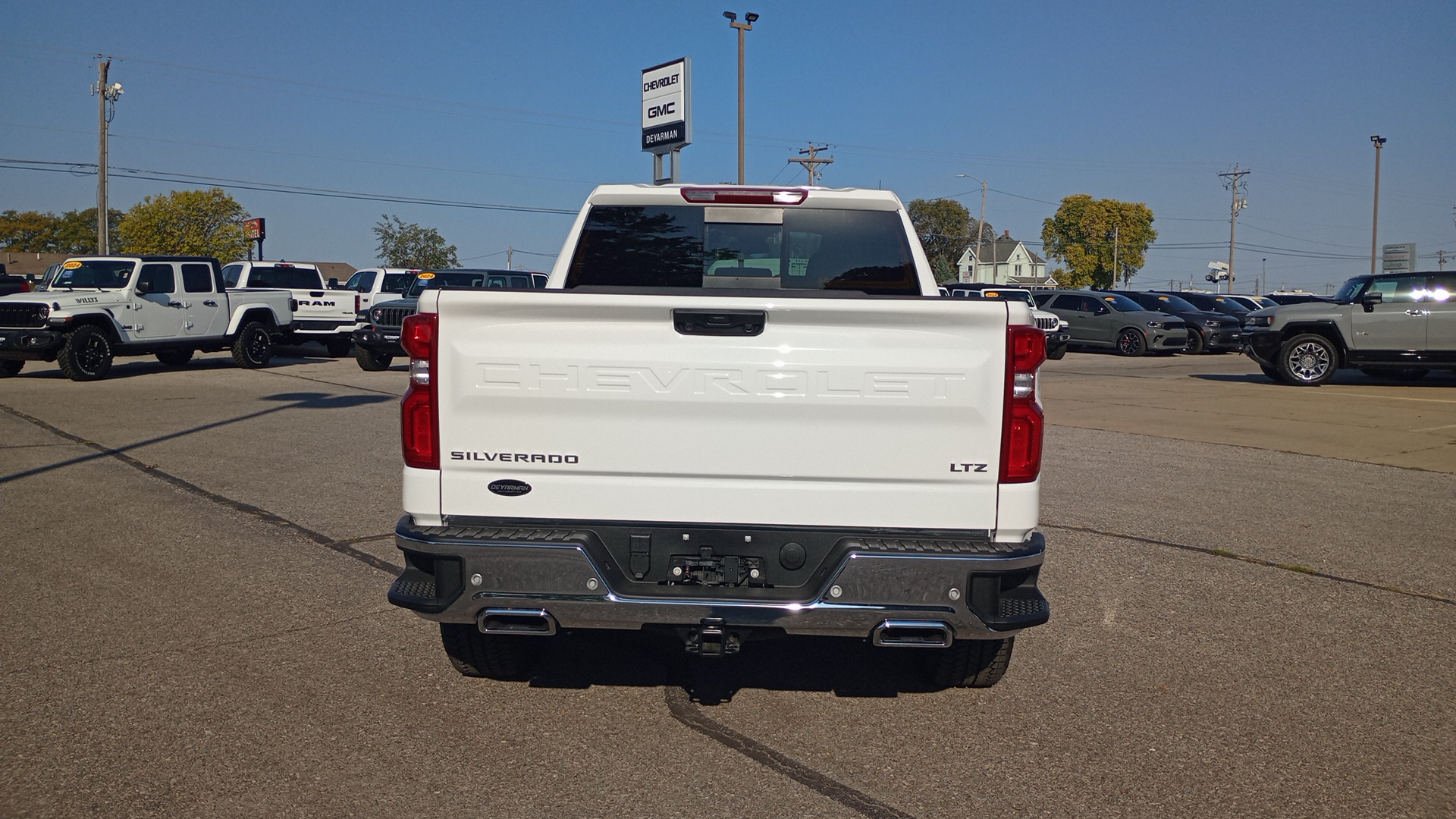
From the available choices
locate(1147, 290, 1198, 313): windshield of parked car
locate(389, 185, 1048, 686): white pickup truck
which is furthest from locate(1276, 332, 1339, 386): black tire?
locate(389, 185, 1048, 686): white pickup truck

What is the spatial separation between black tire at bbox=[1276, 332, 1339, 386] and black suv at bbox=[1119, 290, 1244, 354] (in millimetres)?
11023

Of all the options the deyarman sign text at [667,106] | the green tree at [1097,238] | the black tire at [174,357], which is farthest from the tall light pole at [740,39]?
the green tree at [1097,238]

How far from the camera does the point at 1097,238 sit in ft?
350

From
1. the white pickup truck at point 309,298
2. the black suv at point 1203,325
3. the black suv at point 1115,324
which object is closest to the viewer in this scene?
the white pickup truck at point 309,298

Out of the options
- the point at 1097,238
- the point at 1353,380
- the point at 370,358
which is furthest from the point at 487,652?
the point at 1097,238

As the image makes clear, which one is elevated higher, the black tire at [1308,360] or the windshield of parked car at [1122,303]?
the windshield of parked car at [1122,303]

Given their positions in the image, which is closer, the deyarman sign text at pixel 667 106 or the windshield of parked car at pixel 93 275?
the windshield of parked car at pixel 93 275

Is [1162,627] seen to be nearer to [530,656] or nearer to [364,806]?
[530,656]

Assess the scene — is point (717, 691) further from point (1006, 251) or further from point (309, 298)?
point (1006, 251)

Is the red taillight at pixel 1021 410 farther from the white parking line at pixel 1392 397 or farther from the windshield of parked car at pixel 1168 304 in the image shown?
the windshield of parked car at pixel 1168 304

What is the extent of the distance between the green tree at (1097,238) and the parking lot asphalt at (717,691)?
103481mm

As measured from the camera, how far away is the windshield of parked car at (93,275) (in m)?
19.1

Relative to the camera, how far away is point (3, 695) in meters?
4.34

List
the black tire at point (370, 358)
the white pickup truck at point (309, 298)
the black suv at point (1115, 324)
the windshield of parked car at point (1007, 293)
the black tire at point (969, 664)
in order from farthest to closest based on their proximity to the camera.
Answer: the black suv at point (1115, 324)
the windshield of parked car at point (1007, 293)
the white pickup truck at point (309, 298)
the black tire at point (370, 358)
the black tire at point (969, 664)
